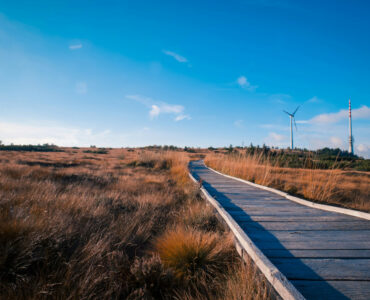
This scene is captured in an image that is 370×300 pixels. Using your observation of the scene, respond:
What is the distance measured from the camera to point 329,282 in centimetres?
164

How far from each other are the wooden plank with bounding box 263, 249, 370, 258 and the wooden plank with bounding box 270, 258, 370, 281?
64mm

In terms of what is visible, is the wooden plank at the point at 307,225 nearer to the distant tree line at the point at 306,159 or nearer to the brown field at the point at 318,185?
the brown field at the point at 318,185

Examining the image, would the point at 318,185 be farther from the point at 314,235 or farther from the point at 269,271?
A: the point at 269,271

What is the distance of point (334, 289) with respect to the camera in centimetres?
157

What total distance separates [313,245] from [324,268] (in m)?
0.49

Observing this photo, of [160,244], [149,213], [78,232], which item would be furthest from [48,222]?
[149,213]

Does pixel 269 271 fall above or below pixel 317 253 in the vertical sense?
above

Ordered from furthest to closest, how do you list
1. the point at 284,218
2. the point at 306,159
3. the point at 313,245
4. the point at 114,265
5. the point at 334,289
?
the point at 306,159
the point at 284,218
the point at 313,245
the point at 114,265
the point at 334,289

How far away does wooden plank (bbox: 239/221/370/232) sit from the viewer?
109 inches

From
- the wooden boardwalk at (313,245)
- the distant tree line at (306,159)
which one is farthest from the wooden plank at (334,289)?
the distant tree line at (306,159)

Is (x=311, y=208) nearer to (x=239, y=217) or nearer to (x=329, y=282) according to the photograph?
(x=239, y=217)

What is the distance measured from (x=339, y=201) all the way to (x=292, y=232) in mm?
3358

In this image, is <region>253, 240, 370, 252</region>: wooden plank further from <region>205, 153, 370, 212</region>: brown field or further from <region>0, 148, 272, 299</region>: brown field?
<region>205, 153, 370, 212</region>: brown field

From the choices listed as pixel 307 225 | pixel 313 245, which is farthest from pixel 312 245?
pixel 307 225
